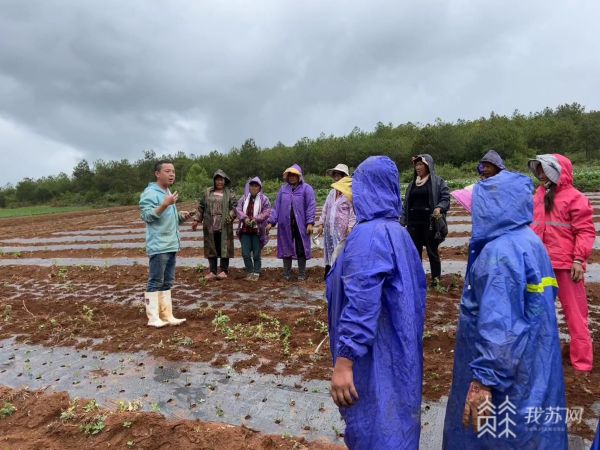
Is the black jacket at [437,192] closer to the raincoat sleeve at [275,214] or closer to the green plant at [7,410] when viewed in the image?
the raincoat sleeve at [275,214]

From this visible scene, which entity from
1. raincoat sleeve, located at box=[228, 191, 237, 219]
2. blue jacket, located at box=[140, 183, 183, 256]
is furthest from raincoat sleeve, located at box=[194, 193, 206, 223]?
blue jacket, located at box=[140, 183, 183, 256]

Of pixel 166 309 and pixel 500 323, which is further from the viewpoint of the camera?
pixel 166 309

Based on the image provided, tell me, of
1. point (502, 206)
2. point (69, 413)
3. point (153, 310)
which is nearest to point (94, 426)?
point (69, 413)

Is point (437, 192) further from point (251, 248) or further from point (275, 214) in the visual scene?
point (251, 248)

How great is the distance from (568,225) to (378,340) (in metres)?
2.38

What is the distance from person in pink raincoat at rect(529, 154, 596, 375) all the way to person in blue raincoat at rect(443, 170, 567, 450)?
175 centimetres

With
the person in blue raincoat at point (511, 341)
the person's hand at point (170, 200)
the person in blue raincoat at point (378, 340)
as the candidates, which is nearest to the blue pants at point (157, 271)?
the person's hand at point (170, 200)

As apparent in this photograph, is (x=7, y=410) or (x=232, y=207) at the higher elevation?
(x=232, y=207)

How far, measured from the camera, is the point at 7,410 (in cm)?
320

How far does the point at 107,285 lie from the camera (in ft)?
23.6

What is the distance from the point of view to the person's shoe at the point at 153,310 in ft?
15.7

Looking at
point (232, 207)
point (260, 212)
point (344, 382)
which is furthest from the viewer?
point (232, 207)

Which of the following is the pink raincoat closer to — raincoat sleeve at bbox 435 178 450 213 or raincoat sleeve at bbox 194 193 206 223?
raincoat sleeve at bbox 435 178 450 213

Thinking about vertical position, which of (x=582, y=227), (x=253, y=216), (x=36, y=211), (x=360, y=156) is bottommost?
(x=582, y=227)
